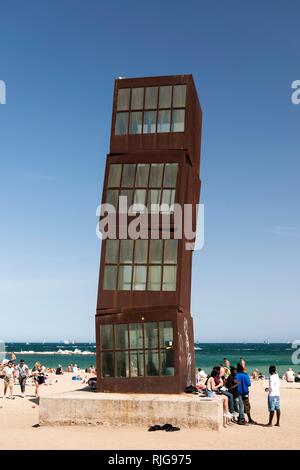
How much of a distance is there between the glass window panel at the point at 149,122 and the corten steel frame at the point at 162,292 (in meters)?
A: 0.24

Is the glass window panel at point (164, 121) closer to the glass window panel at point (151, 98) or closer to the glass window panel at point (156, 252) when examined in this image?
the glass window panel at point (151, 98)

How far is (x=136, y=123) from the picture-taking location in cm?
2523

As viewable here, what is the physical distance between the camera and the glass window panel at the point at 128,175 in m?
→ 24.7

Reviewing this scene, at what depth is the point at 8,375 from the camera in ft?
103

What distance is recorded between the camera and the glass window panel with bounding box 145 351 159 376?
2302cm

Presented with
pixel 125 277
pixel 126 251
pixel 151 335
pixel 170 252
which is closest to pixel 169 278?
pixel 170 252

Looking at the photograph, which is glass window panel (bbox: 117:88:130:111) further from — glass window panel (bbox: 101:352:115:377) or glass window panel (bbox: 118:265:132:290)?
glass window panel (bbox: 101:352:115:377)

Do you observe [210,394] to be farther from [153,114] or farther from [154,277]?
[153,114]

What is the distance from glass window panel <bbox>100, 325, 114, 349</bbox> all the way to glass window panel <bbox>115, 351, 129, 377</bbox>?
0.49 metres

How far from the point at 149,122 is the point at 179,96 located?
1.73m

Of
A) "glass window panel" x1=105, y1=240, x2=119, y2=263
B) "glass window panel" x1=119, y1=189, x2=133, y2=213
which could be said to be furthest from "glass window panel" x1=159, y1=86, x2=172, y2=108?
"glass window panel" x1=105, y1=240, x2=119, y2=263

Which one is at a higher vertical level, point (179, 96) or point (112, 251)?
point (179, 96)
